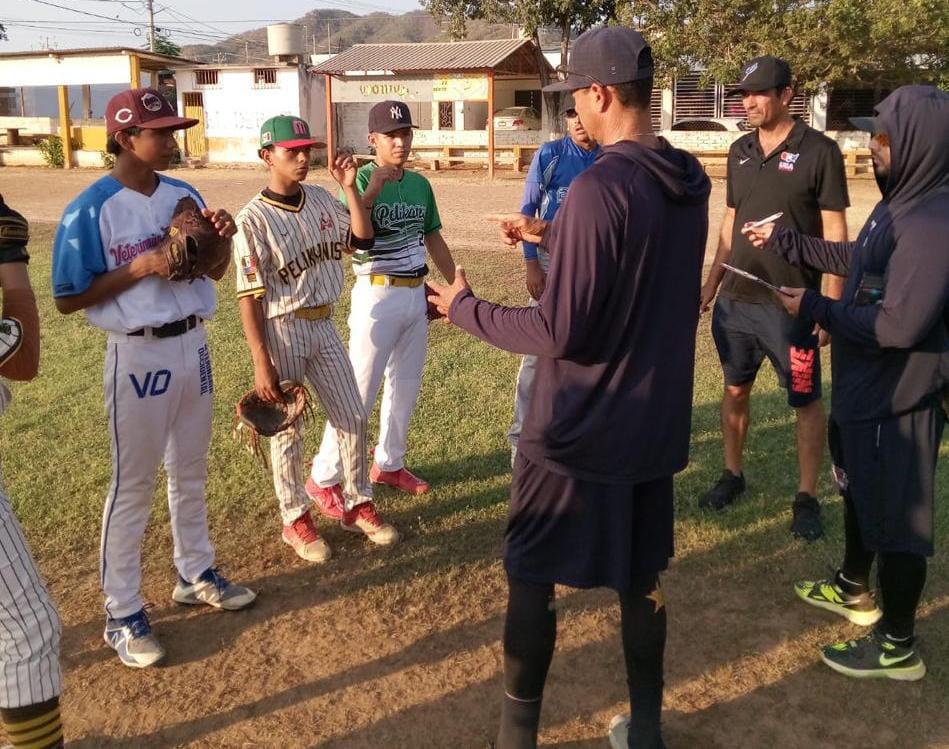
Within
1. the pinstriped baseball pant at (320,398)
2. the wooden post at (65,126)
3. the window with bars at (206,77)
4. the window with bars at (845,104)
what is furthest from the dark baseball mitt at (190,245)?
the wooden post at (65,126)

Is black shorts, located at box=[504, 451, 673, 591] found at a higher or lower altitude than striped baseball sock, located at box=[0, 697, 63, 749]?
higher

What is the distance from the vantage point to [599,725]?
3.15m

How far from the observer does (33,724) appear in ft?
8.16

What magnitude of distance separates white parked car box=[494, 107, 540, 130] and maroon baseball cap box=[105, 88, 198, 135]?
91.6ft

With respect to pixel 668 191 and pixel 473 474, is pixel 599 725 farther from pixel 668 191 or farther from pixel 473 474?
pixel 473 474

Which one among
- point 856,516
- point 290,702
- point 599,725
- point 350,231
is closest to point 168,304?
point 350,231

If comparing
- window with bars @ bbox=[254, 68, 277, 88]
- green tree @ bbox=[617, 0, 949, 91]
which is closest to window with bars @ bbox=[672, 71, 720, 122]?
green tree @ bbox=[617, 0, 949, 91]

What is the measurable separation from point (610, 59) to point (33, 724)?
2482 millimetres

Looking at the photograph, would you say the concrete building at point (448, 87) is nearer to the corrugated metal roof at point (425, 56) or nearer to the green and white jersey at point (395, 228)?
the corrugated metal roof at point (425, 56)

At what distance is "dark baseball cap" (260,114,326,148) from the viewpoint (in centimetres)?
394

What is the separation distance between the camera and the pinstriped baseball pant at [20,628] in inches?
94.3

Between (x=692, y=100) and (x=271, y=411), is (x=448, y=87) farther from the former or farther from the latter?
(x=271, y=411)

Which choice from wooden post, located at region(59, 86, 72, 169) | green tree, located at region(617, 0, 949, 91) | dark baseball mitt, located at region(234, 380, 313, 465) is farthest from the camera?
wooden post, located at region(59, 86, 72, 169)

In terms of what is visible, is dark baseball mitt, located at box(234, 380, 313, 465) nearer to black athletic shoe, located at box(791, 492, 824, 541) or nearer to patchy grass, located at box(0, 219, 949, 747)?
patchy grass, located at box(0, 219, 949, 747)
